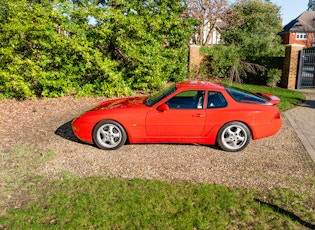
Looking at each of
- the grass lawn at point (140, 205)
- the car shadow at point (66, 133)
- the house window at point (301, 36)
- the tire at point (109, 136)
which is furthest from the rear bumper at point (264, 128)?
the house window at point (301, 36)

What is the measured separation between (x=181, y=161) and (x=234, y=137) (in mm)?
1177

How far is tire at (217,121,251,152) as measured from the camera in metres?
5.17

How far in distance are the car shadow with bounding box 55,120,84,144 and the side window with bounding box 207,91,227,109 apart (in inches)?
109

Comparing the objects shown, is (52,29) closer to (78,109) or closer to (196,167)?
(78,109)

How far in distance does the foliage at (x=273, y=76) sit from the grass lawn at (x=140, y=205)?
10256 mm

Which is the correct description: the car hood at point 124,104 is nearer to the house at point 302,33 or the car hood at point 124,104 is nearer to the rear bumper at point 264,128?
the rear bumper at point 264,128

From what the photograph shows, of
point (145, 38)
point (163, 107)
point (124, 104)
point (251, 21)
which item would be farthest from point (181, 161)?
point (251, 21)

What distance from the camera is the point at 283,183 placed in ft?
13.2

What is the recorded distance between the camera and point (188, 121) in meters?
5.14

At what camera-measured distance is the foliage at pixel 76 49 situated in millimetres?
8648

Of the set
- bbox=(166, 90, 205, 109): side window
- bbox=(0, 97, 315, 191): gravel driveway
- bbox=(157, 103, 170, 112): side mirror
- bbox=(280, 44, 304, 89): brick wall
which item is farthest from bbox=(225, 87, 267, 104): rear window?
bbox=(280, 44, 304, 89): brick wall

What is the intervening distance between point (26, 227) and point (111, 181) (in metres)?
1.30

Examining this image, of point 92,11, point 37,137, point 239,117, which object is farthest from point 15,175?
point 92,11

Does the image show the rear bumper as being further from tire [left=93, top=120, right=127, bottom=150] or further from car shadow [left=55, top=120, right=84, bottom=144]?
car shadow [left=55, top=120, right=84, bottom=144]
